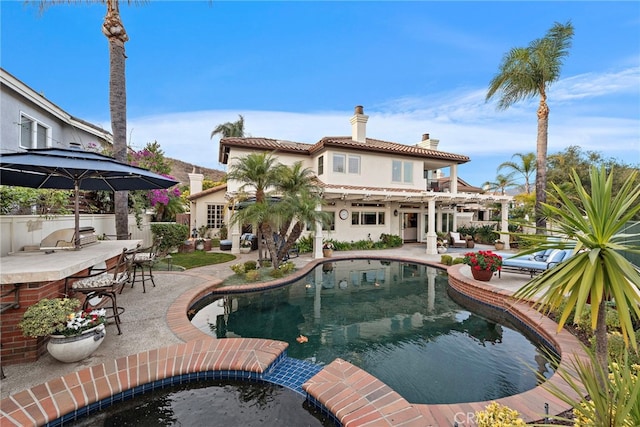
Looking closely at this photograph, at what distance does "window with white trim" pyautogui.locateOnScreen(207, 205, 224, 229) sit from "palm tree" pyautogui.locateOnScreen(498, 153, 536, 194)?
25.0m

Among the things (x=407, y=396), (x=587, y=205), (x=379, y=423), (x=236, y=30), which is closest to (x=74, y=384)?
(x=379, y=423)

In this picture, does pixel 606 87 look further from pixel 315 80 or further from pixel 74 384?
pixel 74 384

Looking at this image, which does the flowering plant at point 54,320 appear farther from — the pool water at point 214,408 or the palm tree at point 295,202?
Answer: the palm tree at point 295,202

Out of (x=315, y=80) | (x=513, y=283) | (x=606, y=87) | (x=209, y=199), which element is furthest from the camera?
(x=209, y=199)

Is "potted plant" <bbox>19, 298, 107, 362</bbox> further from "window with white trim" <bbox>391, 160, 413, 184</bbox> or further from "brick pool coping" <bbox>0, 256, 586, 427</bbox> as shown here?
"window with white trim" <bbox>391, 160, 413, 184</bbox>

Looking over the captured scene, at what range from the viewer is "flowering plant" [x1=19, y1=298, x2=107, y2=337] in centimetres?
355

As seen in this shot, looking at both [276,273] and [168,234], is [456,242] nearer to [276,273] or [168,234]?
[276,273]

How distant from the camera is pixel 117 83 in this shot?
949 cm

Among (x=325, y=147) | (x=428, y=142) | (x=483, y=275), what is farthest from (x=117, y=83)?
(x=428, y=142)

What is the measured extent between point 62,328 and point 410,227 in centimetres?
2033

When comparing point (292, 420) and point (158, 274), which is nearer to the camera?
point (292, 420)

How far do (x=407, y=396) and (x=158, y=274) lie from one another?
28.4 ft

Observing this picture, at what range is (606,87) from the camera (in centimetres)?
1385
